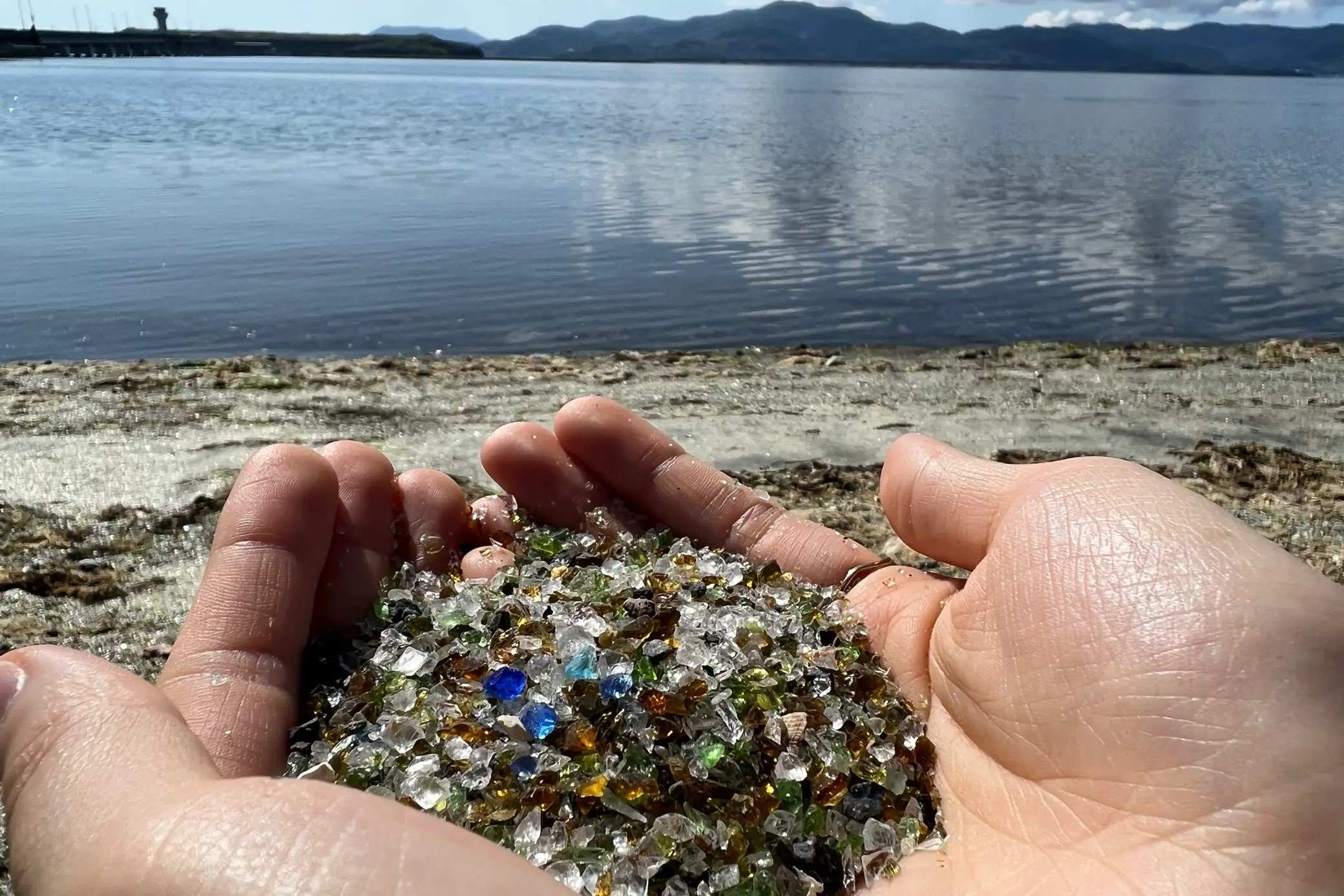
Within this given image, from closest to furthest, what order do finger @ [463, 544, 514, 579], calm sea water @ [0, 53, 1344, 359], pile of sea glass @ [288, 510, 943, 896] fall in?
1. pile of sea glass @ [288, 510, 943, 896]
2. finger @ [463, 544, 514, 579]
3. calm sea water @ [0, 53, 1344, 359]

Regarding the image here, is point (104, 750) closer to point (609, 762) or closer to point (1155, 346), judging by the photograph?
point (609, 762)

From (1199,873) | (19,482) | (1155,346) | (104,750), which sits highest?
(104,750)

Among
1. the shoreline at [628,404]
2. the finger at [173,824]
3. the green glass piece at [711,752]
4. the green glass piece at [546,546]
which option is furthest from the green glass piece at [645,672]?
the shoreline at [628,404]

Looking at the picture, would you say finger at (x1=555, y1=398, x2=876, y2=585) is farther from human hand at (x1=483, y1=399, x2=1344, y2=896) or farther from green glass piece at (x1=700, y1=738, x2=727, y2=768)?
green glass piece at (x1=700, y1=738, x2=727, y2=768)

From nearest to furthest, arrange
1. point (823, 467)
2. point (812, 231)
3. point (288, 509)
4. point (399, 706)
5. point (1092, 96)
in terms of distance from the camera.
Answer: point (399, 706), point (288, 509), point (823, 467), point (812, 231), point (1092, 96)

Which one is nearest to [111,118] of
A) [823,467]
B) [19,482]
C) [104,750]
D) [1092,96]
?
[19,482]

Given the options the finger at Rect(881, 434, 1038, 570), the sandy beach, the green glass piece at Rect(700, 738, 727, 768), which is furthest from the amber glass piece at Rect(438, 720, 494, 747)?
the sandy beach

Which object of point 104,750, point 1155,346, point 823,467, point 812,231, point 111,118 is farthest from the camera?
point 111,118
